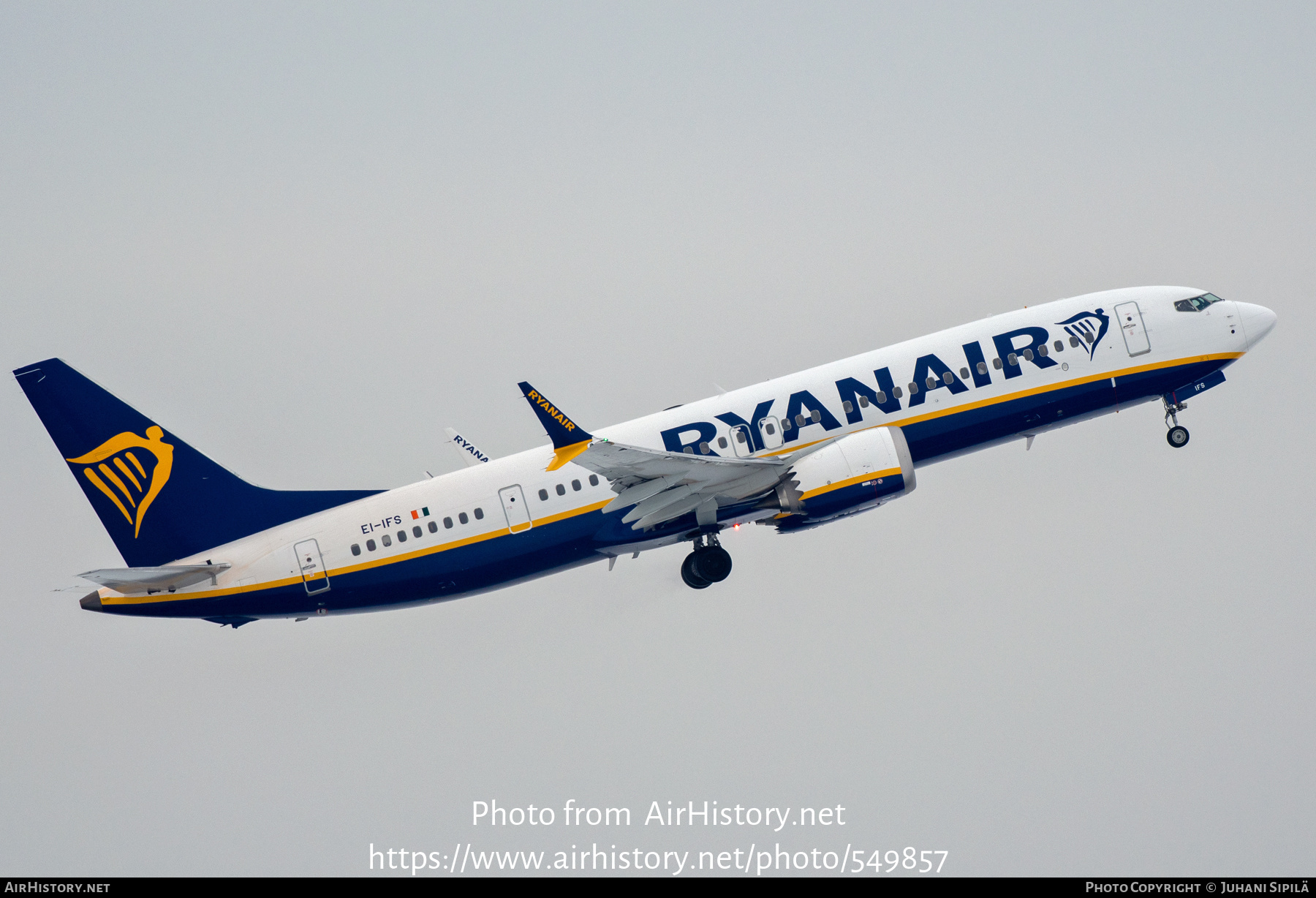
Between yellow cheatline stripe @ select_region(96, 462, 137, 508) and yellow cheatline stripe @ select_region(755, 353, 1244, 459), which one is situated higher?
yellow cheatline stripe @ select_region(96, 462, 137, 508)

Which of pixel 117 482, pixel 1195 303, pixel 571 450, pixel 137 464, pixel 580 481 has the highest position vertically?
pixel 137 464

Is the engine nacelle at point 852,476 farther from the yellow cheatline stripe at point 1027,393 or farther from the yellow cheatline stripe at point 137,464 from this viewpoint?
the yellow cheatline stripe at point 137,464

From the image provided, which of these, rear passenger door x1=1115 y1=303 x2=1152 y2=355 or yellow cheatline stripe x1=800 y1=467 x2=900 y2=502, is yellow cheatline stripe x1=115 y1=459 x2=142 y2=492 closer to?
yellow cheatline stripe x1=800 y1=467 x2=900 y2=502

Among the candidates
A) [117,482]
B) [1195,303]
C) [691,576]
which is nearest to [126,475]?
[117,482]

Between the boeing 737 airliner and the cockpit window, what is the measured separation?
0.34 ft

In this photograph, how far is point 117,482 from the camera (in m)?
46.7

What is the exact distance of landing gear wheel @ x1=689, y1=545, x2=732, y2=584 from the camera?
1847 inches

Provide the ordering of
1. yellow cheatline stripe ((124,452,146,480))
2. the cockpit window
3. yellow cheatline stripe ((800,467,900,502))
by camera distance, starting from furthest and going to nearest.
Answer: the cockpit window < yellow cheatline stripe ((124,452,146,480)) < yellow cheatline stripe ((800,467,900,502))

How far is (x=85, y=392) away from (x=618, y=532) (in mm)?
17561

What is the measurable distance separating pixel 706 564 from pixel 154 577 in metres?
17.0

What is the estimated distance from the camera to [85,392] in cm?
4672

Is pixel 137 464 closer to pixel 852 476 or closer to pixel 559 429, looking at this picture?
pixel 559 429

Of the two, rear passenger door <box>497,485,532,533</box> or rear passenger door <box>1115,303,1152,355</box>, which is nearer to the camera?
rear passenger door <box>497,485,532,533</box>

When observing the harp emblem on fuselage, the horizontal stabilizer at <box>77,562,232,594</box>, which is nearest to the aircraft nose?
the harp emblem on fuselage
